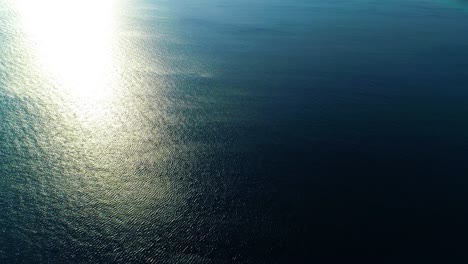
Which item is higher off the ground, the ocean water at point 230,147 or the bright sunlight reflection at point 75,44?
the bright sunlight reflection at point 75,44

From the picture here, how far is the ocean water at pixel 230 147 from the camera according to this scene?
15383mm

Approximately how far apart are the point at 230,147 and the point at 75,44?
79.2 ft

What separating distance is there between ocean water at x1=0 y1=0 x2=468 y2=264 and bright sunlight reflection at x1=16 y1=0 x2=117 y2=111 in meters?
0.25

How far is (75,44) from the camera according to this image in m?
36.8

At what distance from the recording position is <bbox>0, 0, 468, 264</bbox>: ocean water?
606 inches

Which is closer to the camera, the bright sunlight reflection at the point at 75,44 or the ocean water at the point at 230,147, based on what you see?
the ocean water at the point at 230,147

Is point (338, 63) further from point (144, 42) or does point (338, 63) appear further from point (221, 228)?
point (221, 228)

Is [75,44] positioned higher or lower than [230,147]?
higher

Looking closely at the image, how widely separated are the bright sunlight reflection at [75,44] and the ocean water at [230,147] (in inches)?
9.7

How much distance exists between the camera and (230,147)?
2119cm

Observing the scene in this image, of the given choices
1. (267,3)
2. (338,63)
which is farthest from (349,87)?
(267,3)

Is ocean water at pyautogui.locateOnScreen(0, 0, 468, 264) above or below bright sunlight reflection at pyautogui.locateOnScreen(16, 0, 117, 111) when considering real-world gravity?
below

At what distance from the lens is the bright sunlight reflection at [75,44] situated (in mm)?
27625

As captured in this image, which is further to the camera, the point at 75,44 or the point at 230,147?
the point at 75,44
